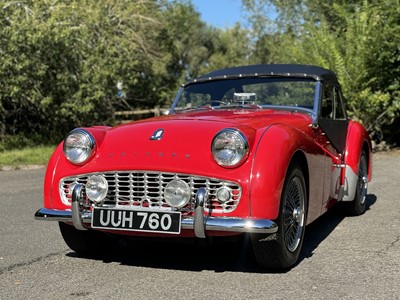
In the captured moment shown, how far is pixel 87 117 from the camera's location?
16.7 meters

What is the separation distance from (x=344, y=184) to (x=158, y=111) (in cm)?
1623

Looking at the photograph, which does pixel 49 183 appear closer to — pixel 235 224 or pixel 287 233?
pixel 235 224

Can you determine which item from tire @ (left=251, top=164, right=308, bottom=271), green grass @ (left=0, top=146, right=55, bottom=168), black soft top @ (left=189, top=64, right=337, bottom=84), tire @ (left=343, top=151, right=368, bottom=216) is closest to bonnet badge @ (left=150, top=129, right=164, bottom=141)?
tire @ (left=251, top=164, right=308, bottom=271)

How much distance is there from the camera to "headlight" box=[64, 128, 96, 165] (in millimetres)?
4180

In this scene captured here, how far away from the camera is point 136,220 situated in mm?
3846

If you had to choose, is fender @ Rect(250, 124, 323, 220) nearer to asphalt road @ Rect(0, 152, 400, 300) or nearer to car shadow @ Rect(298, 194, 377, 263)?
asphalt road @ Rect(0, 152, 400, 300)

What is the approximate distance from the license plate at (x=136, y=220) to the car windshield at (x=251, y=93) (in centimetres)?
181

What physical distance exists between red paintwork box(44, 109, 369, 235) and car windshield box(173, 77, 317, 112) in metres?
0.59

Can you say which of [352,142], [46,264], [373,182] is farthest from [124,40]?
[46,264]

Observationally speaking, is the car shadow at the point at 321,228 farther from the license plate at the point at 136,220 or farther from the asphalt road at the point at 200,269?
the license plate at the point at 136,220

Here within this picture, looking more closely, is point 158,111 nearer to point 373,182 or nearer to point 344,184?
point 373,182

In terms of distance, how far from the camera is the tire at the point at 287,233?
12.7 ft

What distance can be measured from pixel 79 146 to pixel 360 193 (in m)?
3.36

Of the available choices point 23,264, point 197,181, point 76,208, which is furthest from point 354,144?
point 23,264
